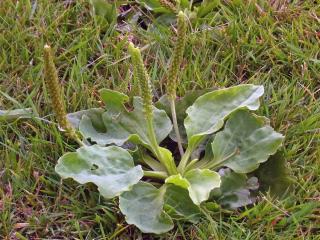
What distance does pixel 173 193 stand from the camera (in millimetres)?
1939

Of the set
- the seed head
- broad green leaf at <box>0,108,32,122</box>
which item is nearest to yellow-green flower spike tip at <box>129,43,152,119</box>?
the seed head

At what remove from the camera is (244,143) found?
2.03 m

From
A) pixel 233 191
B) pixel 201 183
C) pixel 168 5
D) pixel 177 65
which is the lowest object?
pixel 233 191

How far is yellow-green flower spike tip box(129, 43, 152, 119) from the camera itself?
174 centimetres

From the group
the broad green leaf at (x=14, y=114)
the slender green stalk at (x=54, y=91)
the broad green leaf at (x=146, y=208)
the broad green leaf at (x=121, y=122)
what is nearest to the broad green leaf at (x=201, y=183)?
the broad green leaf at (x=146, y=208)

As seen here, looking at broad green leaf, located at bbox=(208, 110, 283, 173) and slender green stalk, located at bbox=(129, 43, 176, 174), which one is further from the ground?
slender green stalk, located at bbox=(129, 43, 176, 174)

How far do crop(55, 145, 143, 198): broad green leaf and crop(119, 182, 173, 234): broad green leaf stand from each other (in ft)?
0.19

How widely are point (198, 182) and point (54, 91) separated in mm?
487

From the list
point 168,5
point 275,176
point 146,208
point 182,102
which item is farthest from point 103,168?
point 168,5

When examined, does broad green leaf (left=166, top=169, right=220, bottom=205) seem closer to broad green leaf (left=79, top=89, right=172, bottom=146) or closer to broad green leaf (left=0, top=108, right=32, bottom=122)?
broad green leaf (left=79, top=89, right=172, bottom=146)

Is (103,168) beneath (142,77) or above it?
beneath

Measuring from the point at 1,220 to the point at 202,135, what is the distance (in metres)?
0.66

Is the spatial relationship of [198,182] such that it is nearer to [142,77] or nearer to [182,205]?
[182,205]

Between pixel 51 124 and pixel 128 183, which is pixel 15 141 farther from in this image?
pixel 128 183
